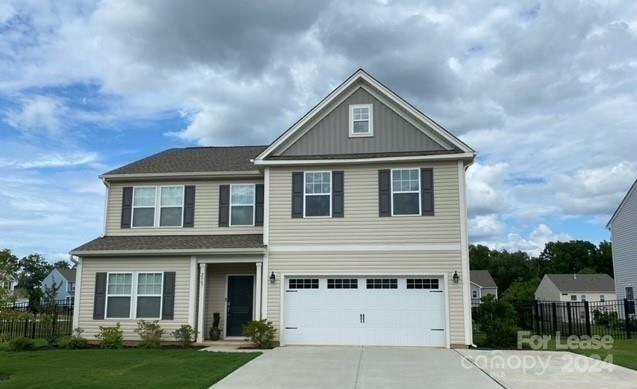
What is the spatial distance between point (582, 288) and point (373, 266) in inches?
1833

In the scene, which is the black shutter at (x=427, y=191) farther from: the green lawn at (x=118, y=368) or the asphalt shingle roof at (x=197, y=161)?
the green lawn at (x=118, y=368)

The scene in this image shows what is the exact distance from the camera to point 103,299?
1759 cm

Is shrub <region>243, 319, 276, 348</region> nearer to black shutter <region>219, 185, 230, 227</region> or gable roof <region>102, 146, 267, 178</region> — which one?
black shutter <region>219, 185, 230, 227</region>

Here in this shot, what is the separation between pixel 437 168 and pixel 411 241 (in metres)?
2.39

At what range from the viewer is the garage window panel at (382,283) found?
16.8 meters

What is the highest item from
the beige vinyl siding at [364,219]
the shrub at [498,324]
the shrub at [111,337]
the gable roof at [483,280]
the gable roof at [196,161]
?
the gable roof at [196,161]

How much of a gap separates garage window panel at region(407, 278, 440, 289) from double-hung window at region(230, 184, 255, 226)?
5.56m

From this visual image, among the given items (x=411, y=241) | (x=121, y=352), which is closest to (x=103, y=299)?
(x=121, y=352)

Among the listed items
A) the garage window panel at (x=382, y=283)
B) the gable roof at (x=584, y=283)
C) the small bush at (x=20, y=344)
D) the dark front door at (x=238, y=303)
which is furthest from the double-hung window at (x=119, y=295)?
the gable roof at (x=584, y=283)

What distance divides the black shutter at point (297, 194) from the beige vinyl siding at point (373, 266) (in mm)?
1293

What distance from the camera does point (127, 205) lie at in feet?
62.7

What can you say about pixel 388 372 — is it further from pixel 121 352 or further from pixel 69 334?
pixel 69 334

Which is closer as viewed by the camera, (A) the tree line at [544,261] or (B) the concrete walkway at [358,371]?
(B) the concrete walkway at [358,371]

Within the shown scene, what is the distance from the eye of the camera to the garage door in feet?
53.9
